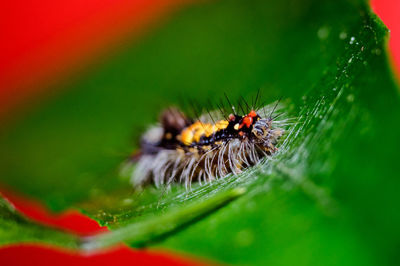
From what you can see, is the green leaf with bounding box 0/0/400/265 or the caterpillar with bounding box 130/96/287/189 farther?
the caterpillar with bounding box 130/96/287/189

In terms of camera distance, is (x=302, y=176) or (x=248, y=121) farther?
(x=248, y=121)

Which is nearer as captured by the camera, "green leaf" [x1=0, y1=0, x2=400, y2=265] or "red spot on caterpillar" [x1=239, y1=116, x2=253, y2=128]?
"green leaf" [x1=0, y1=0, x2=400, y2=265]

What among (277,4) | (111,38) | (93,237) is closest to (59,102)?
(111,38)

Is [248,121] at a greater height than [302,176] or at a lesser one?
greater

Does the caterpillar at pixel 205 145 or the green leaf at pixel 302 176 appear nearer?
the green leaf at pixel 302 176

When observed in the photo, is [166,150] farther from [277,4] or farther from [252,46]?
[277,4]

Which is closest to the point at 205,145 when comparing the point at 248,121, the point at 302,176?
the point at 248,121

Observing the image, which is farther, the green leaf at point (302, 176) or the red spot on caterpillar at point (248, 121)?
the red spot on caterpillar at point (248, 121)

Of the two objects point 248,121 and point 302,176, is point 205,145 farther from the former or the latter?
point 302,176
